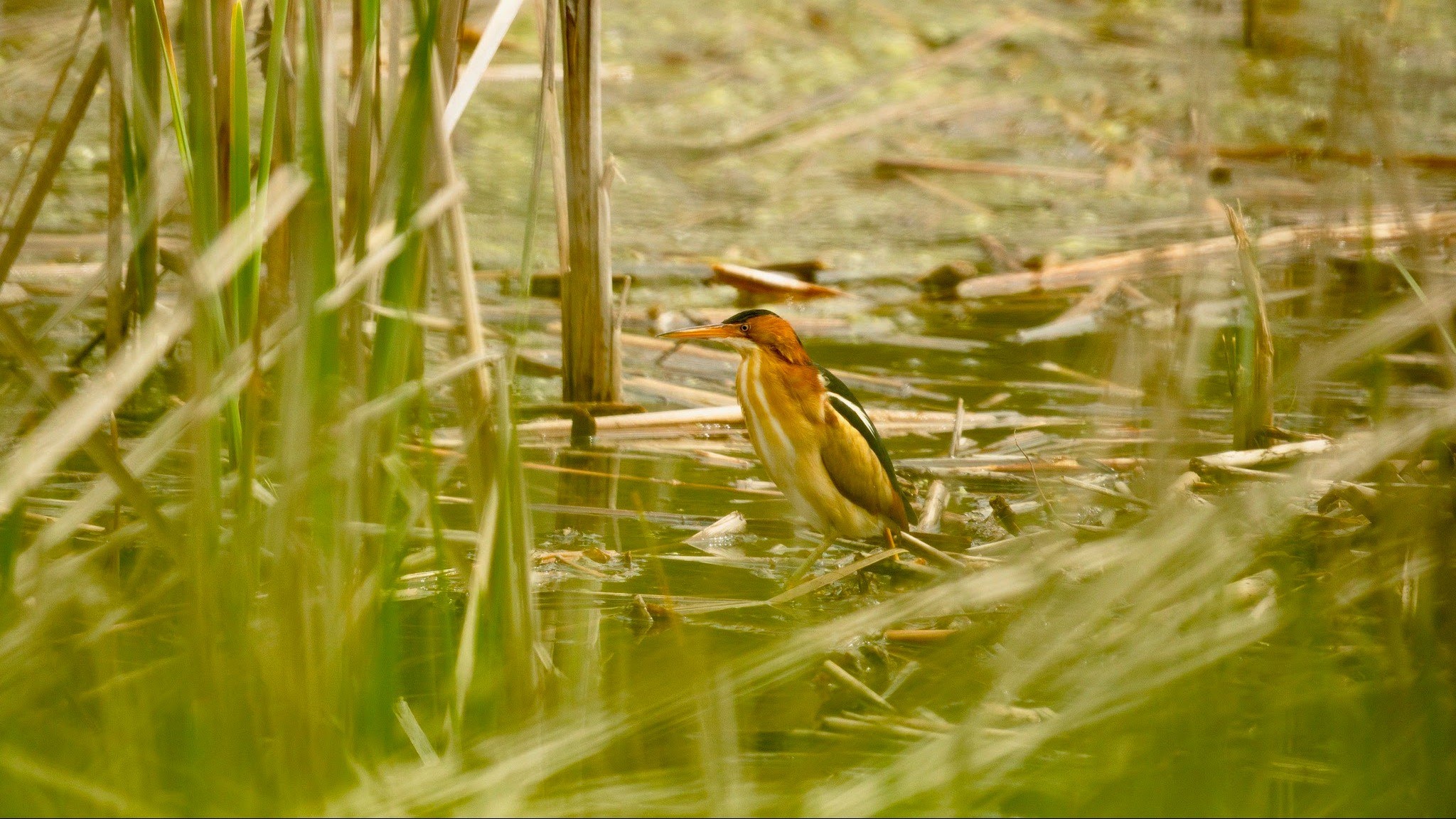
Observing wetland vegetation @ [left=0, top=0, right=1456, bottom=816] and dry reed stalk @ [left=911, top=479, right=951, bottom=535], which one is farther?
dry reed stalk @ [left=911, top=479, right=951, bottom=535]

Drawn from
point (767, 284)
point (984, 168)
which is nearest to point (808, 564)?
point (767, 284)

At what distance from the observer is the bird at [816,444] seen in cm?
286

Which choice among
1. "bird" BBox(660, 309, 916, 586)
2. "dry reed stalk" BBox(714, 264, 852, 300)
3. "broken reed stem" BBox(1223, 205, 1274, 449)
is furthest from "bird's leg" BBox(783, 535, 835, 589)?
"dry reed stalk" BBox(714, 264, 852, 300)

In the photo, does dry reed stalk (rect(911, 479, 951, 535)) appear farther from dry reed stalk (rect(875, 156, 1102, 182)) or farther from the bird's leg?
dry reed stalk (rect(875, 156, 1102, 182))

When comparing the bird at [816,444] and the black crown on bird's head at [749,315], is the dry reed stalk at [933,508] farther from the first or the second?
the black crown on bird's head at [749,315]

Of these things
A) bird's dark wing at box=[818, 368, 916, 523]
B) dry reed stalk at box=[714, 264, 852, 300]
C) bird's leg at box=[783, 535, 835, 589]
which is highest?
dry reed stalk at box=[714, 264, 852, 300]

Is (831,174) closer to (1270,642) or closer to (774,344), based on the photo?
(774,344)

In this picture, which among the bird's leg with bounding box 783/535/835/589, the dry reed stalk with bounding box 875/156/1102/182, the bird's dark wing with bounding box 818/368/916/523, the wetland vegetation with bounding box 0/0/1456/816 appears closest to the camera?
the wetland vegetation with bounding box 0/0/1456/816

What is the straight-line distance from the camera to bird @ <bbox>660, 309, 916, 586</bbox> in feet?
9.37

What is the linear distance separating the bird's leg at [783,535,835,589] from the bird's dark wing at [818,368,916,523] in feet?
0.32

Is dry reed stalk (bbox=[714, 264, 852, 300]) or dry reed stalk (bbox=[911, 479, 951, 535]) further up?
dry reed stalk (bbox=[714, 264, 852, 300])

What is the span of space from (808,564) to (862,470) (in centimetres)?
29

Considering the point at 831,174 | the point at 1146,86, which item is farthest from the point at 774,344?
the point at 1146,86

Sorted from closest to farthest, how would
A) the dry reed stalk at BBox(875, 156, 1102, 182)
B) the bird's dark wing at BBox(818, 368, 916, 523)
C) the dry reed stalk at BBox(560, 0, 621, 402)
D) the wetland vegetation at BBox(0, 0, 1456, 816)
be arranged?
the wetland vegetation at BBox(0, 0, 1456, 816), the bird's dark wing at BBox(818, 368, 916, 523), the dry reed stalk at BBox(560, 0, 621, 402), the dry reed stalk at BBox(875, 156, 1102, 182)
